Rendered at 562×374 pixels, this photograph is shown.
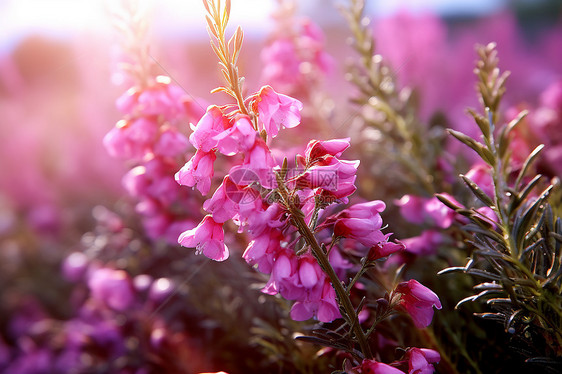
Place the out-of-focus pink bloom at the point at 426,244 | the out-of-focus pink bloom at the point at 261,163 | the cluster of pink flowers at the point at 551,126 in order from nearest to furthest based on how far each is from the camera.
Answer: the out-of-focus pink bloom at the point at 261,163 < the out-of-focus pink bloom at the point at 426,244 < the cluster of pink flowers at the point at 551,126

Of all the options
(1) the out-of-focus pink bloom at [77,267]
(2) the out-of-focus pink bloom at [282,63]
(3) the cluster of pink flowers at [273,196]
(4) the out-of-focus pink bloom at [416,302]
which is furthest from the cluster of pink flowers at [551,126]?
(1) the out-of-focus pink bloom at [77,267]

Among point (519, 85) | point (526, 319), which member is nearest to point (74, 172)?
point (526, 319)

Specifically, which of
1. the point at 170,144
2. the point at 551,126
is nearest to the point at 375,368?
the point at 170,144

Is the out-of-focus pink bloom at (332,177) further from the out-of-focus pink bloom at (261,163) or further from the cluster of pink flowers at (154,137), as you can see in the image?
the cluster of pink flowers at (154,137)

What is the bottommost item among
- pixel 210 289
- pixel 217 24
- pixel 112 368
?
pixel 112 368

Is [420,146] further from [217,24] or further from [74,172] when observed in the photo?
[74,172]

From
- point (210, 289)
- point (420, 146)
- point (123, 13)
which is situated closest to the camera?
point (123, 13)
